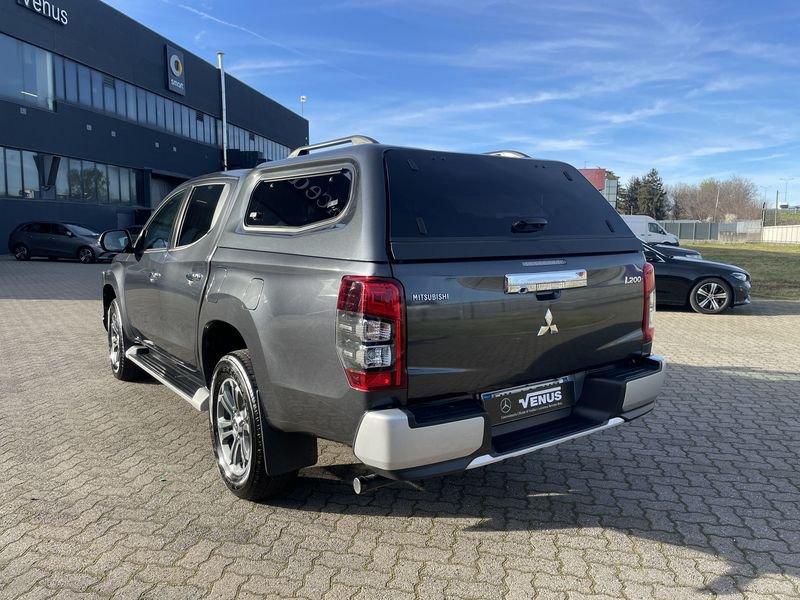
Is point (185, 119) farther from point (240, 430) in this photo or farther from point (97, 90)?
point (240, 430)

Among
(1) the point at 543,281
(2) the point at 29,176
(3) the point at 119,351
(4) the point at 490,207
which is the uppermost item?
(2) the point at 29,176

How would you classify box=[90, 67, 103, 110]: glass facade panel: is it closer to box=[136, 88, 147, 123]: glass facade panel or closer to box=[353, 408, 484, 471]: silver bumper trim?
box=[136, 88, 147, 123]: glass facade panel

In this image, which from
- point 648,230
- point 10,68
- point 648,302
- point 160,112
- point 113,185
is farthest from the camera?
point 648,230

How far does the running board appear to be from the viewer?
3936mm

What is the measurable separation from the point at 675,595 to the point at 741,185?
113 meters

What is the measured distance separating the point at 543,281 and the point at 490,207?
51 cm

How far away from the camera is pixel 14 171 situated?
2614cm

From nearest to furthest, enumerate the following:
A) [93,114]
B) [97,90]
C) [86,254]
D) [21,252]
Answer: [86,254] → [21,252] → [93,114] → [97,90]

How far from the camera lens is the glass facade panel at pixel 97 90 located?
1216 inches

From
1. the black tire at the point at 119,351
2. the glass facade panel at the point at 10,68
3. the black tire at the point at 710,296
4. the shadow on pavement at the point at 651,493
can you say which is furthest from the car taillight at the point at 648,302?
the glass facade panel at the point at 10,68

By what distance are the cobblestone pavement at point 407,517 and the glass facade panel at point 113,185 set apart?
30.1m

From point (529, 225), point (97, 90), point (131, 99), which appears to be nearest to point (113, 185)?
point (97, 90)

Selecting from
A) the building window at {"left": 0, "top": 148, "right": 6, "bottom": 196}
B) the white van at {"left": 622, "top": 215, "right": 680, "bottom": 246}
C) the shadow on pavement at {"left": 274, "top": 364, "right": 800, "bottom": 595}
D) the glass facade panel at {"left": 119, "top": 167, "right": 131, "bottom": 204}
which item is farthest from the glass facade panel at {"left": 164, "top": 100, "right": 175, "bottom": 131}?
the shadow on pavement at {"left": 274, "top": 364, "right": 800, "bottom": 595}

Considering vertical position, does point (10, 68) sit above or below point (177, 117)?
below
